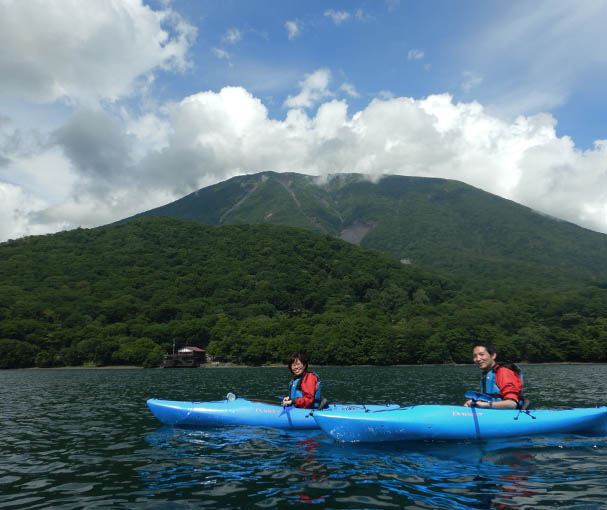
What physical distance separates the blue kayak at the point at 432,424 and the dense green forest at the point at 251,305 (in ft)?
274

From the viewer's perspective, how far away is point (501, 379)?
13.0m

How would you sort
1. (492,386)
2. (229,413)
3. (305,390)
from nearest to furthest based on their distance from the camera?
(492,386), (305,390), (229,413)

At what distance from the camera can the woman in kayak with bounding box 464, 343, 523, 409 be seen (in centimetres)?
1263

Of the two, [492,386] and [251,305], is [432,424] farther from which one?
[251,305]

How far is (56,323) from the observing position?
104 metres

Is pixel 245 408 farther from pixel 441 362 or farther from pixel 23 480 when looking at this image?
pixel 441 362

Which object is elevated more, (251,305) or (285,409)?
(251,305)

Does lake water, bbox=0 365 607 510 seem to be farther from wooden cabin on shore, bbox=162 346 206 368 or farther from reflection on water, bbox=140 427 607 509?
wooden cabin on shore, bbox=162 346 206 368

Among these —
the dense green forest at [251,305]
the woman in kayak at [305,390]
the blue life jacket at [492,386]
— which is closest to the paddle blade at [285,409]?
the woman in kayak at [305,390]

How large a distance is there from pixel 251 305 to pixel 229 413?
387 ft

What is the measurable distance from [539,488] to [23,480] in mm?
10817

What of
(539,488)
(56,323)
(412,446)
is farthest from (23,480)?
(56,323)

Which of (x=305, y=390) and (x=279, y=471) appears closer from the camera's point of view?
(x=279, y=471)

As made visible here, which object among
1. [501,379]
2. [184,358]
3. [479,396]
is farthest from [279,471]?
[184,358]
